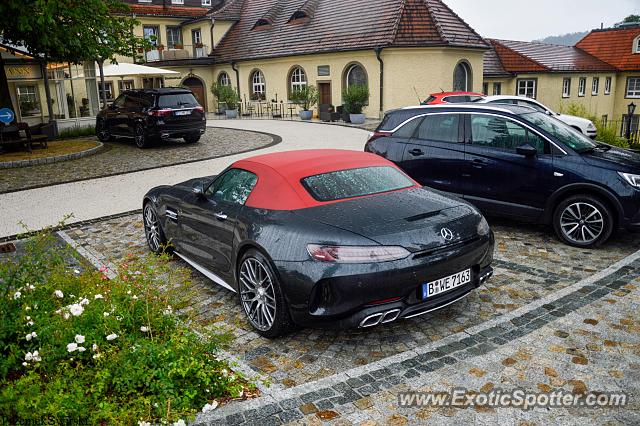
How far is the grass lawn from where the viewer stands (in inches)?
632

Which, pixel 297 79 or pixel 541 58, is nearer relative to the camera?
pixel 297 79

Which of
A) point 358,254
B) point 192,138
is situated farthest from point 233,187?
point 192,138

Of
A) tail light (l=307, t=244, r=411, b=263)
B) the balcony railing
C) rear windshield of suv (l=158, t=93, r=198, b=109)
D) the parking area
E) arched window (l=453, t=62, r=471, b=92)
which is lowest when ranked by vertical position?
the parking area

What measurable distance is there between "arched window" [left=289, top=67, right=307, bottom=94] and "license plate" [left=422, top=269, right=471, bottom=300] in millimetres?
28719

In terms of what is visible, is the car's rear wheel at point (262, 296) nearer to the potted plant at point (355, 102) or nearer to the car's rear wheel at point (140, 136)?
the car's rear wheel at point (140, 136)

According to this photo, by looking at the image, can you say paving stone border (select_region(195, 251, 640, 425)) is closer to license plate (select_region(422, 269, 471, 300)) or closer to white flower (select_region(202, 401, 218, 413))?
white flower (select_region(202, 401, 218, 413))

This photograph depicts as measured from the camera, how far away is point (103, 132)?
65.5ft

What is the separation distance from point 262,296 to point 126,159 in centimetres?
1257

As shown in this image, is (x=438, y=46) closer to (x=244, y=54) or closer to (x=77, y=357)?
(x=244, y=54)

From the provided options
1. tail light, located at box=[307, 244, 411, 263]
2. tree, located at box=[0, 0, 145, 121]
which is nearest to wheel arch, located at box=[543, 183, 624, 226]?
tail light, located at box=[307, 244, 411, 263]

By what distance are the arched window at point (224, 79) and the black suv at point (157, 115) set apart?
1982cm

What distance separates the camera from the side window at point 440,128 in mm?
8055

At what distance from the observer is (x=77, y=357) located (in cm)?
393

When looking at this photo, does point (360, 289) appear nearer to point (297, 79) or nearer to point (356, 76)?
point (356, 76)
